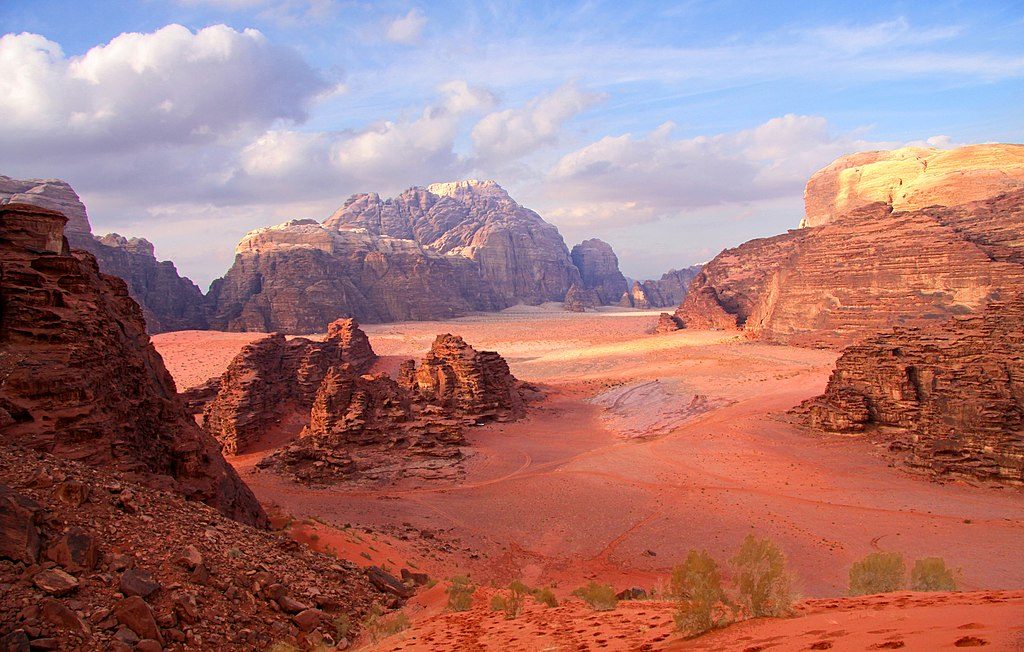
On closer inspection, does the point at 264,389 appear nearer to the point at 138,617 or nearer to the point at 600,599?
the point at 138,617

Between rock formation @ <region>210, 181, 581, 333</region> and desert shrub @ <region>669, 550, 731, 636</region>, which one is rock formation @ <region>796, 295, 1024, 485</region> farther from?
rock formation @ <region>210, 181, 581, 333</region>

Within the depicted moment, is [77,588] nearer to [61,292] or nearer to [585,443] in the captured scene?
[61,292]

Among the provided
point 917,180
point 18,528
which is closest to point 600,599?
point 18,528

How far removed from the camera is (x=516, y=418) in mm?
24750

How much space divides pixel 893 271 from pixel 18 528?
3617 centimetres

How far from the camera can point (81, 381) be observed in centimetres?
789

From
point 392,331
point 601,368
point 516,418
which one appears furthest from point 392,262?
point 516,418

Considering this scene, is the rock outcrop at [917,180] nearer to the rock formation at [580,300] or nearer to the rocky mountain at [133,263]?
the rock formation at [580,300]

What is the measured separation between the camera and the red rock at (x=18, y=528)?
4.72m

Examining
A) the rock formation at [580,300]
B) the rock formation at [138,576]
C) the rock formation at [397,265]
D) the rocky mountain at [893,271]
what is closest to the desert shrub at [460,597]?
the rock formation at [138,576]

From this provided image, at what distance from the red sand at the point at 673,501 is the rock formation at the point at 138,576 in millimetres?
4174

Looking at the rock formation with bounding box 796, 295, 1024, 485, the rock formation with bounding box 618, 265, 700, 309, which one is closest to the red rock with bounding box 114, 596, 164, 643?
the rock formation with bounding box 796, 295, 1024, 485

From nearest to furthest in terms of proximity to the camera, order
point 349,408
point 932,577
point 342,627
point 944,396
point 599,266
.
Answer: point 342,627 < point 932,577 < point 944,396 < point 349,408 < point 599,266

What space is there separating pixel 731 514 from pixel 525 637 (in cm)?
899
